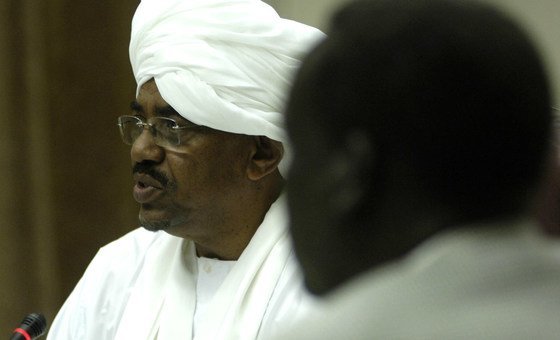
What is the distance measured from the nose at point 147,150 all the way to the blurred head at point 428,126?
1.63 meters

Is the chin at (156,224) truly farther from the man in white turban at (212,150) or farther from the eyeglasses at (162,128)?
the eyeglasses at (162,128)

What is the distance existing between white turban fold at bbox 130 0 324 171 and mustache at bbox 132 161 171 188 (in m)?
0.16

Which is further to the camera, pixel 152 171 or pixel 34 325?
pixel 152 171

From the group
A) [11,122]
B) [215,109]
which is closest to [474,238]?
[215,109]

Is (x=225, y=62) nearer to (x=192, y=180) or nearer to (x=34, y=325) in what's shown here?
(x=192, y=180)

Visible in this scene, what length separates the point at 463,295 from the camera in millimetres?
1285

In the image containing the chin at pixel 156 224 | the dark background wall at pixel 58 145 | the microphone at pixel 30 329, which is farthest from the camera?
the dark background wall at pixel 58 145

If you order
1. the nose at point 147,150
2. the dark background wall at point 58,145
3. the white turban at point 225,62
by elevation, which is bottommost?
the dark background wall at point 58,145

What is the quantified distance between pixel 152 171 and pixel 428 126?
1703mm

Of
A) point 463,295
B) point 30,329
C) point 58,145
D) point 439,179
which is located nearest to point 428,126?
point 439,179

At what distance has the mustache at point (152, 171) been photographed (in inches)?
115

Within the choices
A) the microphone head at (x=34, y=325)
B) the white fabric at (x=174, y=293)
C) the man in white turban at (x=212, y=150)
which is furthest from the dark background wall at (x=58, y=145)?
the microphone head at (x=34, y=325)

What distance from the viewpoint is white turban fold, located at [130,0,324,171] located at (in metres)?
2.88

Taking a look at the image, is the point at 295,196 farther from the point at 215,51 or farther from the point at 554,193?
the point at 215,51
